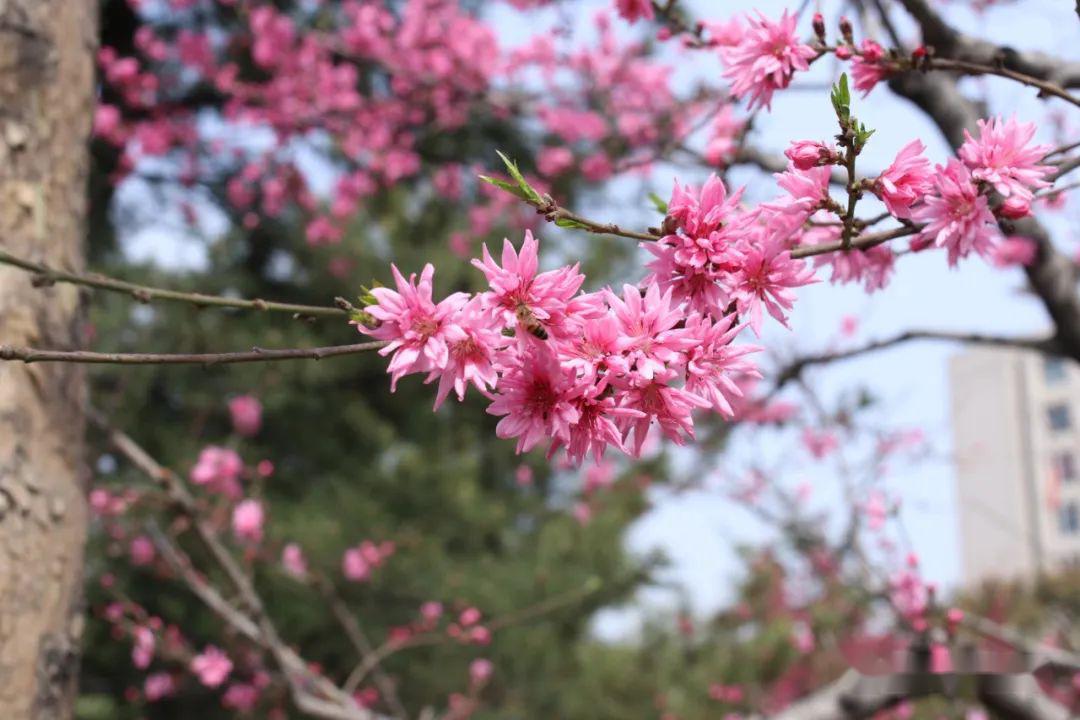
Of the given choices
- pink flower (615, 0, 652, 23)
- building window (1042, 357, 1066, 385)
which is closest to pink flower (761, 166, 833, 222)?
pink flower (615, 0, 652, 23)

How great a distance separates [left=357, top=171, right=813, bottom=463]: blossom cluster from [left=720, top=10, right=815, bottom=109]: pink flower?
0.50 metres

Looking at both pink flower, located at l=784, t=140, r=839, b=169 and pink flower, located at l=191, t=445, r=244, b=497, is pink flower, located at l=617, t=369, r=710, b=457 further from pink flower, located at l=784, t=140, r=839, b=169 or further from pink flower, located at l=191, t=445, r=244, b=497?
pink flower, located at l=191, t=445, r=244, b=497

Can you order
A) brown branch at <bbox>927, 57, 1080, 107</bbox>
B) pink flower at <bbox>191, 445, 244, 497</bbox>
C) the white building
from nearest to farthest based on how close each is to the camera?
brown branch at <bbox>927, 57, 1080, 107</bbox> → pink flower at <bbox>191, 445, 244, 497</bbox> → the white building

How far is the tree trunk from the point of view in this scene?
1.77 meters

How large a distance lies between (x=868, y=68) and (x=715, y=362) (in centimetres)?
76

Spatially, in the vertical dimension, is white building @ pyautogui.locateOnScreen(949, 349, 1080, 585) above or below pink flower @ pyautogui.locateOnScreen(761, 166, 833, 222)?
above

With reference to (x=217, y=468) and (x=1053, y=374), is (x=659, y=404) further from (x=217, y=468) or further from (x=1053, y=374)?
(x=1053, y=374)

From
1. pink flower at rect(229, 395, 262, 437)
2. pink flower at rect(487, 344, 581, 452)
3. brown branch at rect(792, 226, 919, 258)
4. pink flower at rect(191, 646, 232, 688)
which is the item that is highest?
pink flower at rect(229, 395, 262, 437)

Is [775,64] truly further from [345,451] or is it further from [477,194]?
[345,451]

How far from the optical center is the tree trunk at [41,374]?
69.7 inches

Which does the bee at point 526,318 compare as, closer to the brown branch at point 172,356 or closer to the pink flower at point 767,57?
the brown branch at point 172,356

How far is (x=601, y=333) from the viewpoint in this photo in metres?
1.03

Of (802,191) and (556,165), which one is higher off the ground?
(556,165)

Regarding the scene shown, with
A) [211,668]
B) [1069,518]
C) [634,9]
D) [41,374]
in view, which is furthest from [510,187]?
[1069,518]
